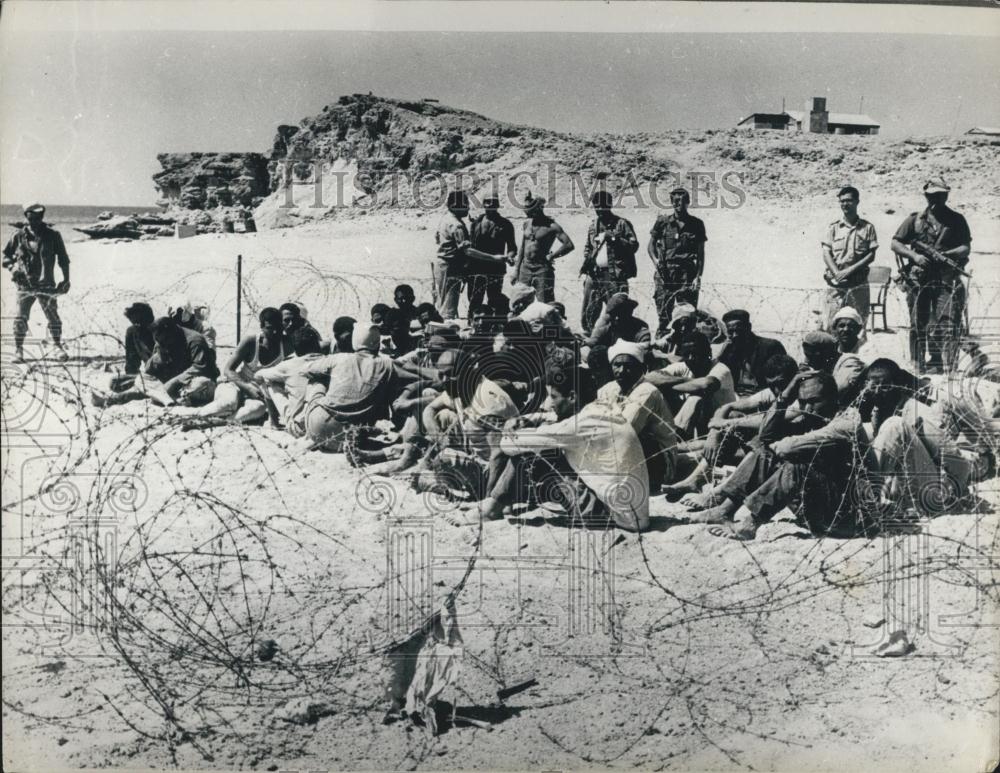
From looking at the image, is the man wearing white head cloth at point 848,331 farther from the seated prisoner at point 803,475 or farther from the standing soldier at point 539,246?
the standing soldier at point 539,246

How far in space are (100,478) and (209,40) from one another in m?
3.85

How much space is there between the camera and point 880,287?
9.70 meters

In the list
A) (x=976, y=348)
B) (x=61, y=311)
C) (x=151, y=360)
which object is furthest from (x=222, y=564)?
(x=976, y=348)

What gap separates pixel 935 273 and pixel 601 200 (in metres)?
2.95

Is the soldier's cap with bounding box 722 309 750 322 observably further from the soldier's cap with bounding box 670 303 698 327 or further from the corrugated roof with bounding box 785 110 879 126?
the corrugated roof with bounding box 785 110 879 126

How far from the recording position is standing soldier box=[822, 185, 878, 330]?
31.5ft

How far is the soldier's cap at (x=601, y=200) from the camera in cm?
977

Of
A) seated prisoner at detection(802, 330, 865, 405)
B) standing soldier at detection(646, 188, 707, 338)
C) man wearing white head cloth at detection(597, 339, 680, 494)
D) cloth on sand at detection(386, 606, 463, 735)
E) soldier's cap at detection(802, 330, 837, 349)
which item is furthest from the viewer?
standing soldier at detection(646, 188, 707, 338)

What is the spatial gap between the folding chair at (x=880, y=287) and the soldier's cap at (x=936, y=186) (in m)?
0.75

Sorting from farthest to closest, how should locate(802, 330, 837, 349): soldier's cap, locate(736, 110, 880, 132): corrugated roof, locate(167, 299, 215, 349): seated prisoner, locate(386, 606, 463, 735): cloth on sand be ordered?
Result: locate(736, 110, 880, 132): corrugated roof < locate(167, 299, 215, 349): seated prisoner < locate(802, 330, 837, 349): soldier's cap < locate(386, 606, 463, 735): cloth on sand

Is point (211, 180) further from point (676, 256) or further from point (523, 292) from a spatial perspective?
point (676, 256)

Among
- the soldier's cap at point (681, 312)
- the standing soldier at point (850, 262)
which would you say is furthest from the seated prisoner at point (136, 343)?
the standing soldier at point (850, 262)

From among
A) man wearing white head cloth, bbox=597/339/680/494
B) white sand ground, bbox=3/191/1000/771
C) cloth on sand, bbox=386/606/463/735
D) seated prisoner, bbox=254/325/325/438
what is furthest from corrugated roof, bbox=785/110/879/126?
cloth on sand, bbox=386/606/463/735

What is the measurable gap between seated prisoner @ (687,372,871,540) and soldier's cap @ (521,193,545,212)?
271cm
